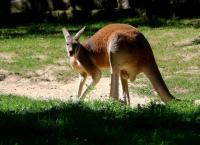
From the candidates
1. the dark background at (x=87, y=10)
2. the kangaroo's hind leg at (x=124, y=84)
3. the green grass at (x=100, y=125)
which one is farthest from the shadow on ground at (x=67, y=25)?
the green grass at (x=100, y=125)

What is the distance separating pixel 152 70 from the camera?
908cm

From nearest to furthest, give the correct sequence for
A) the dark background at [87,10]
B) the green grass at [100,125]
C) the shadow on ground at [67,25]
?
1. the green grass at [100,125]
2. the shadow on ground at [67,25]
3. the dark background at [87,10]

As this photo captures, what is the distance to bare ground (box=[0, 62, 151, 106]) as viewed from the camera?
1121cm

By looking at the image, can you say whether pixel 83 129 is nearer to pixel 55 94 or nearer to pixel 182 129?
pixel 182 129

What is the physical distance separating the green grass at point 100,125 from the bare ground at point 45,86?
390cm

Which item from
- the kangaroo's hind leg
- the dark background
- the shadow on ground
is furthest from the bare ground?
the dark background

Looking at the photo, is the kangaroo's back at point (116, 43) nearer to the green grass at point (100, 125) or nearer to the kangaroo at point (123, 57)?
the kangaroo at point (123, 57)

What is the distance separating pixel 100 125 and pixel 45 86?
654 centimetres

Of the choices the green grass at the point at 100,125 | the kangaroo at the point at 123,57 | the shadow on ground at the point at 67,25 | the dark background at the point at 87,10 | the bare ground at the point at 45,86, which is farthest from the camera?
the dark background at the point at 87,10

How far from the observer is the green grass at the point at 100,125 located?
5215 mm

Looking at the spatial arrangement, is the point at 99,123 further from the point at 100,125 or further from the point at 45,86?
the point at 45,86

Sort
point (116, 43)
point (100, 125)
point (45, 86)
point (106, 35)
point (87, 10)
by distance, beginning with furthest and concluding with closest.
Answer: point (87, 10), point (45, 86), point (106, 35), point (116, 43), point (100, 125)

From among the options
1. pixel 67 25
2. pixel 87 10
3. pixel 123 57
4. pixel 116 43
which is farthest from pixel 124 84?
pixel 87 10

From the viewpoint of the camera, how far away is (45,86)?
12.2 meters
